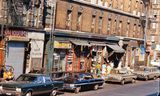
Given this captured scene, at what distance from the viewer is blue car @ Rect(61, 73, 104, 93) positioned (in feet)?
103

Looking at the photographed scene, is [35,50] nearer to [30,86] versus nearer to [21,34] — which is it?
[21,34]

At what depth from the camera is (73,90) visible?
32.0 meters

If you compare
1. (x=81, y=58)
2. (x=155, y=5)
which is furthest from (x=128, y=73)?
(x=155, y=5)

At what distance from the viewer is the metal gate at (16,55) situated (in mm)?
34438

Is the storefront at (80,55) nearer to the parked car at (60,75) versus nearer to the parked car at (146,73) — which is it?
the parked car at (146,73)

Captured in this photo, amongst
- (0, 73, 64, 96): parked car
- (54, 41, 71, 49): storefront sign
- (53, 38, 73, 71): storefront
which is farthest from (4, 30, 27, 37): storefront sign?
(0, 73, 64, 96): parked car

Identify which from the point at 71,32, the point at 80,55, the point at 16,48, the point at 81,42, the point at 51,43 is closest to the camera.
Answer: the point at 16,48

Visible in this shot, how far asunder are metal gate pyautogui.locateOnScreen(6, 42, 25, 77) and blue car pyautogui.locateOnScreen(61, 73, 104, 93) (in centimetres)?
500

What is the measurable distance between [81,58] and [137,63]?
19.2 meters

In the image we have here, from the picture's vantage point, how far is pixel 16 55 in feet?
116

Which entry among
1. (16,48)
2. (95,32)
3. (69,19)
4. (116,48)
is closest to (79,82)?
(16,48)

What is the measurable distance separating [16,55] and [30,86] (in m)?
9.64

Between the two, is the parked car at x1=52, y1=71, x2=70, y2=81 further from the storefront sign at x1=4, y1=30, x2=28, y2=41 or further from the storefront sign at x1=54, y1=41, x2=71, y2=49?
the storefront sign at x1=54, y1=41, x2=71, y2=49

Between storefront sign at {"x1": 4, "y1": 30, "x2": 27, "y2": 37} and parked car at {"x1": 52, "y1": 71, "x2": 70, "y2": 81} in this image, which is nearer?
parked car at {"x1": 52, "y1": 71, "x2": 70, "y2": 81}
